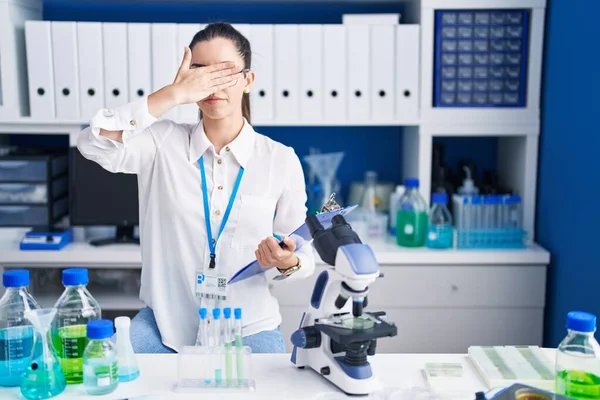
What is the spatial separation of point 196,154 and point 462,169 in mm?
1492

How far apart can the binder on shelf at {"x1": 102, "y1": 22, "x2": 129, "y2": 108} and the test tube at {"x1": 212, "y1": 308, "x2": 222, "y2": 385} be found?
1518 mm

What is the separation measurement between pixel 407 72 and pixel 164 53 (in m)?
0.95

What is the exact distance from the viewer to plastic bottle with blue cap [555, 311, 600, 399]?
1.20 metres

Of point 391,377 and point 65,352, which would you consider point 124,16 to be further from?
point 391,377

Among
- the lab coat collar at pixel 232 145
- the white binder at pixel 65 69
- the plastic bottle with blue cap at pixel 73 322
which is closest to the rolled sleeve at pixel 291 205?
the lab coat collar at pixel 232 145

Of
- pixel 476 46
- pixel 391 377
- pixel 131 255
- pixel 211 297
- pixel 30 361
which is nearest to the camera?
pixel 30 361

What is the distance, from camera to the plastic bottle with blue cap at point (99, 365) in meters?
1.23

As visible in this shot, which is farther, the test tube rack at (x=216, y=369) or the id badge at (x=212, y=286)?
the id badge at (x=212, y=286)

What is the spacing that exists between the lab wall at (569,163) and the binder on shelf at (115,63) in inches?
64.9

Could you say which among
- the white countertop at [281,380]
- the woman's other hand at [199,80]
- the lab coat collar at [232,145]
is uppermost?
the woman's other hand at [199,80]

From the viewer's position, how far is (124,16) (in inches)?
115

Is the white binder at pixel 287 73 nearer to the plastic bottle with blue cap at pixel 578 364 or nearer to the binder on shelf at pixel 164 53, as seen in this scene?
the binder on shelf at pixel 164 53

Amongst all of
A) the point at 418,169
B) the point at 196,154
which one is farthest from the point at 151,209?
the point at 418,169

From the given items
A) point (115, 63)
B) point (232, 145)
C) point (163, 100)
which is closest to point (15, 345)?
point (163, 100)
